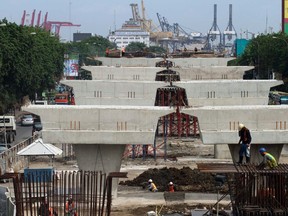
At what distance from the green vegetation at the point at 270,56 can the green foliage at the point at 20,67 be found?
73.1 feet

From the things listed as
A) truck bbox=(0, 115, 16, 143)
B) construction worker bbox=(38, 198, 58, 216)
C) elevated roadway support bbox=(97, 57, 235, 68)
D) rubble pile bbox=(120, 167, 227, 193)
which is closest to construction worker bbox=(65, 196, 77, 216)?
construction worker bbox=(38, 198, 58, 216)

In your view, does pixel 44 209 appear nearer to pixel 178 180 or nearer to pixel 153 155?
pixel 178 180

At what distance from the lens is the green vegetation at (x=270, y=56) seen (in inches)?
3858

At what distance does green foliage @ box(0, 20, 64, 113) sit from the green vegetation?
22.3m

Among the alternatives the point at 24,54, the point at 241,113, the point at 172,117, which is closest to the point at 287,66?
the point at 24,54

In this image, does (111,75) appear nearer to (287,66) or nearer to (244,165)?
(287,66)

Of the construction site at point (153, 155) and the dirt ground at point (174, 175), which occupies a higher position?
the construction site at point (153, 155)

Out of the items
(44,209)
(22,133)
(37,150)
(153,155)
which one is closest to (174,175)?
(37,150)

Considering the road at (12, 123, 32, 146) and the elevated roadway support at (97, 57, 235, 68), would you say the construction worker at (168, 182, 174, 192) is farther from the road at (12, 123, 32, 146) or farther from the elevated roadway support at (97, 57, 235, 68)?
the elevated roadway support at (97, 57, 235, 68)

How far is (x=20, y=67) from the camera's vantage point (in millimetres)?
77625

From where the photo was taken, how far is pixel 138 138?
33594 mm

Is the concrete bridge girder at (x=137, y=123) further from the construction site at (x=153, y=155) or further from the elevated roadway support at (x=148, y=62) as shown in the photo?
the elevated roadway support at (x=148, y=62)

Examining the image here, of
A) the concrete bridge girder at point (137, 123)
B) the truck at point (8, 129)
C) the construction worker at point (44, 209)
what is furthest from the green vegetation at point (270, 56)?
the construction worker at point (44, 209)

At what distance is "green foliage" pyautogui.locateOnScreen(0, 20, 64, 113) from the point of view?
7426 cm
